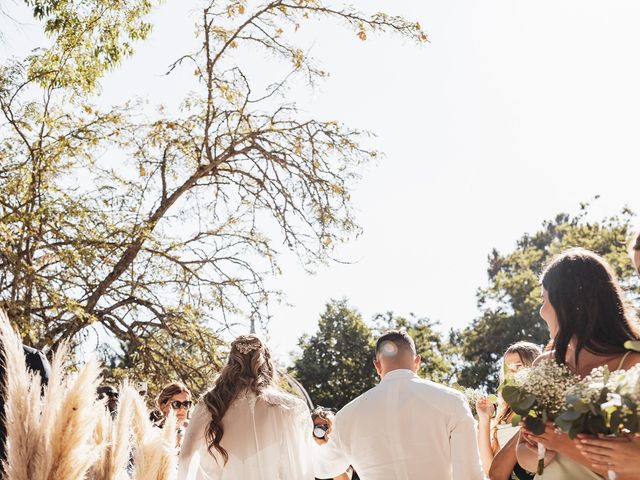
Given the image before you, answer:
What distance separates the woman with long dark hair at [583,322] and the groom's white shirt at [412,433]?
5.28ft

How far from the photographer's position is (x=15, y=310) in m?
8.77

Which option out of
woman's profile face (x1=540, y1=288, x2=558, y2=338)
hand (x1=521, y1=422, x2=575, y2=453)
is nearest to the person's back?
woman's profile face (x1=540, y1=288, x2=558, y2=338)

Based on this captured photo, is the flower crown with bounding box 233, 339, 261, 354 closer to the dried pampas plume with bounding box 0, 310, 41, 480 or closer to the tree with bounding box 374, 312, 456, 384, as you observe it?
the dried pampas plume with bounding box 0, 310, 41, 480

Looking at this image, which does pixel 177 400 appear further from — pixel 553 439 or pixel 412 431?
pixel 553 439

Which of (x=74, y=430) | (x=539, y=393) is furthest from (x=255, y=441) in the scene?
(x=74, y=430)

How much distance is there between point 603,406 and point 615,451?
288mm

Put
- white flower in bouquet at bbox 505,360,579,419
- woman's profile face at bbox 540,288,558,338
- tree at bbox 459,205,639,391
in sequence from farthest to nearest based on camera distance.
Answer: tree at bbox 459,205,639,391 → woman's profile face at bbox 540,288,558,338 → white flower in bouquet at bbox 505,360,579,419

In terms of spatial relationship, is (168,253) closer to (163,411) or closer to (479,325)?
(163,411)

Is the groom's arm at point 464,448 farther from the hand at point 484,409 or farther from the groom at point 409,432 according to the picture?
the hand at point 484,409

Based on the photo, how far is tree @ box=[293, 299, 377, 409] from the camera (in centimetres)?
3969

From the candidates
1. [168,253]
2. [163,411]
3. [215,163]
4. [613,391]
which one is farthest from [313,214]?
[613,391]

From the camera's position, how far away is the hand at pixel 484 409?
17.2 ft

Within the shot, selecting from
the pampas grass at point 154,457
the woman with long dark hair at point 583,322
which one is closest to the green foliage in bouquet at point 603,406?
the woman with long dark hair at point 583,322

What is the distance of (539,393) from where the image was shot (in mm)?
2834
